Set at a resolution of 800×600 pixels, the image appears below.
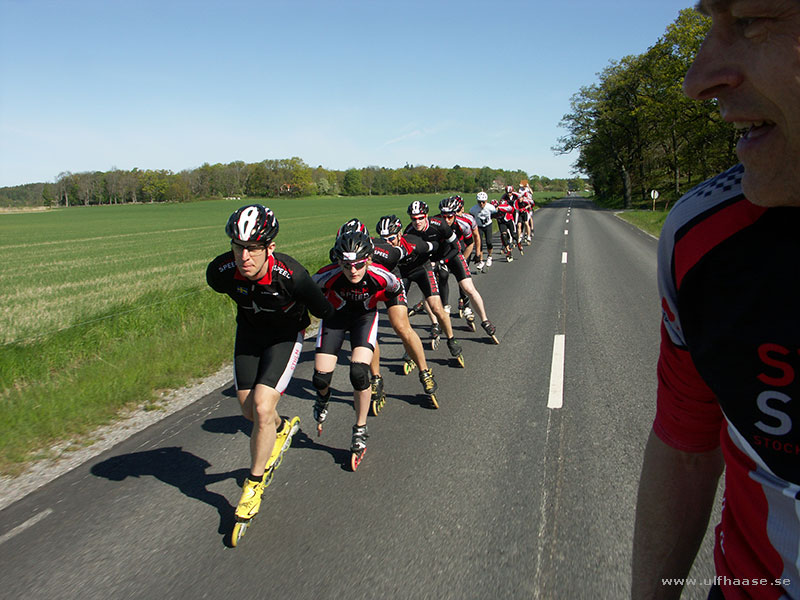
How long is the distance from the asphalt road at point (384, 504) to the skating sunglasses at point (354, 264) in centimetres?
172

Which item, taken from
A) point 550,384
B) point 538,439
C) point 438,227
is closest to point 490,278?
point 438,227

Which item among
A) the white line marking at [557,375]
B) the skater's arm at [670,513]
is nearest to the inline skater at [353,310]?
the white line marking at [557,375]

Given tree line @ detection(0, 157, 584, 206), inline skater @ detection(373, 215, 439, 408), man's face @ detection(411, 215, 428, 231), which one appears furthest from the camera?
tree line @ detection(0, 157, 584, 206)

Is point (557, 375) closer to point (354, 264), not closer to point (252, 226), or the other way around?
point (354, 264)

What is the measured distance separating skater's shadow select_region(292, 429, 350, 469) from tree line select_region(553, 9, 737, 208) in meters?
35.7

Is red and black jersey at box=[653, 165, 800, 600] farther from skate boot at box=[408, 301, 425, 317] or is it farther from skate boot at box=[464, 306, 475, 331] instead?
skate boot at box=[408, 301, 425, 317]

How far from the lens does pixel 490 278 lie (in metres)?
14.7

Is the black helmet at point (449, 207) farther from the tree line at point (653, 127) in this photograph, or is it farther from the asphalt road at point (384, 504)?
the tree line at point (653, 127)

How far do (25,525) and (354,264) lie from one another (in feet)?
11.1

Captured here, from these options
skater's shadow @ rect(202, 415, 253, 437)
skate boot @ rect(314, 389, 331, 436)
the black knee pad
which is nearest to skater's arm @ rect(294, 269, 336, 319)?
the black knee pad

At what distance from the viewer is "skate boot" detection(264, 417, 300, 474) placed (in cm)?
414

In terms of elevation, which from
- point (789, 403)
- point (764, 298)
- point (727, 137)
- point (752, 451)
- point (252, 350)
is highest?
point (727, 137)

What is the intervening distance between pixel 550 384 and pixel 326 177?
164 m

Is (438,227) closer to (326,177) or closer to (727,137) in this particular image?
(727,137)
